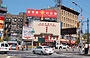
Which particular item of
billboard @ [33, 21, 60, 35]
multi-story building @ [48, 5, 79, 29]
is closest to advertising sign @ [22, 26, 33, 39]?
billboard @ [33, 21, 60, 35]

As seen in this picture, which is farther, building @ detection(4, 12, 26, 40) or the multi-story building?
building @ detection(4, 12, 26, 40)

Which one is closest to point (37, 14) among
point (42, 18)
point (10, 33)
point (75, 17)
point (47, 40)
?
point (42, 18)

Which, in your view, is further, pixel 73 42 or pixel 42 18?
pixel 73 42

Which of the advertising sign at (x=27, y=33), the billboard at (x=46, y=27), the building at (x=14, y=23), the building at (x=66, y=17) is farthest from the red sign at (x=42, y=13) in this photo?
the building at (x=14, y=23)

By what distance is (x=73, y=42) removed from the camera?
393 ft

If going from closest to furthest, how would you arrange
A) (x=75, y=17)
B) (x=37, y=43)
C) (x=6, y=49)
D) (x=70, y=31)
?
(x=6, y=49) → (x=70, y=31) → (x=37, y=43) → (x=75, y=17)

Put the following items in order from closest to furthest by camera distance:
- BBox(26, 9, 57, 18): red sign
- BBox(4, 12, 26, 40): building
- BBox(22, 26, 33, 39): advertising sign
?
BBox(22, 26, 33, 39): advertising sign
BBox(26, 9, 57, 18): red sign
BBox(4, 12, 26, 40): building

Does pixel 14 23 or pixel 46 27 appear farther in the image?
pixel 14 23

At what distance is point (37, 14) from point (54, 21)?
8.24 m

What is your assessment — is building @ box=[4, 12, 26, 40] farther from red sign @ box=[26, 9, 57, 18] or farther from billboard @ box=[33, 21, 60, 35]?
billboard @ box=[33, 21, 60, 35]

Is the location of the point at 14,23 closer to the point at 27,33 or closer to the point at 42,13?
the point at 42,13

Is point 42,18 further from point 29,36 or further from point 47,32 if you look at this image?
point 29,36

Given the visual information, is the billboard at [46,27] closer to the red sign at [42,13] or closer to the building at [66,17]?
the red sign at [42,13]

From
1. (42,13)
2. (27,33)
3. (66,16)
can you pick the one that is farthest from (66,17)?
(27,33)
